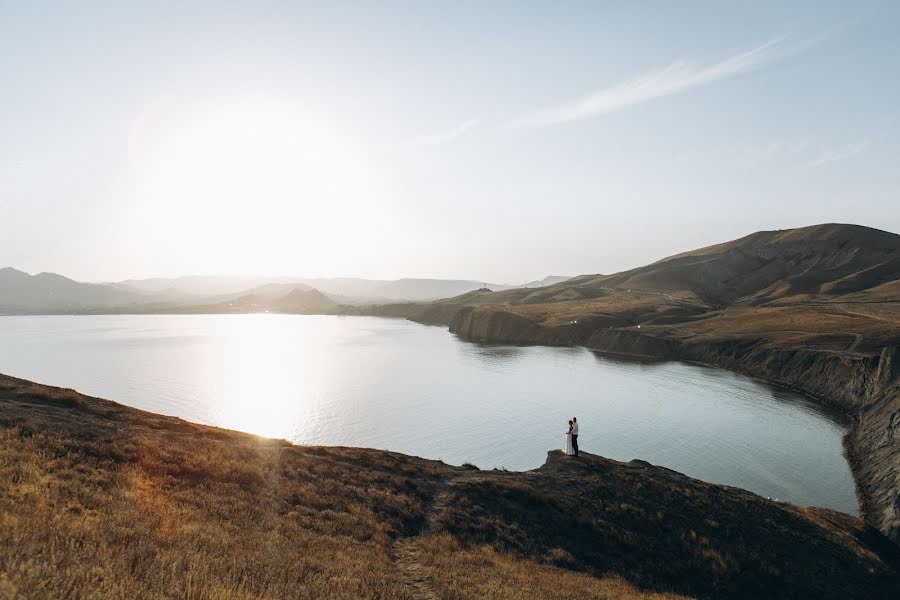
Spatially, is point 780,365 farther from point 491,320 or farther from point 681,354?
point 491,320

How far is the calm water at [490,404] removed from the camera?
50.2 meters

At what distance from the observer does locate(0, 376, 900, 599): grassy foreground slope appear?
32.0ft

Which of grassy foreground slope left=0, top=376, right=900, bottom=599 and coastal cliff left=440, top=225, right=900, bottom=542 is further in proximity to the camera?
coastal cliff left=440, top=225, right=900, bottom=542

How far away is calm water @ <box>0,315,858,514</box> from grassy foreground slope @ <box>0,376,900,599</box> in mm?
18607

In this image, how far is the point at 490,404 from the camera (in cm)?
7294

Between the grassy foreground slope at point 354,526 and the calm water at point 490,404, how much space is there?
18.6 meters

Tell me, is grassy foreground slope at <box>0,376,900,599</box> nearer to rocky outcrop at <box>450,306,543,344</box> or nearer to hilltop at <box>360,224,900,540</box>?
hilltop at <box>360,224,900,540</box>

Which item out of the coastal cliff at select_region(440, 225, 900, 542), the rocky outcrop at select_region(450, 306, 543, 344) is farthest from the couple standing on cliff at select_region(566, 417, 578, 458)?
the rocky outcrop at select_region(450, 306, 543, 344)

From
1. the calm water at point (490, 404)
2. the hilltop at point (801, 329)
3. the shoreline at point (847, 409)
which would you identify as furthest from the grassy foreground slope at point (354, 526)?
the calm water at point (490, 404)

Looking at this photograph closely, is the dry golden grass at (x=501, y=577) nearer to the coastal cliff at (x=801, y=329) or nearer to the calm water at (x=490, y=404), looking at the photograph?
the coastal cliff at (x=801, y=329)

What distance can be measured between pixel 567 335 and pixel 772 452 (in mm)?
98331

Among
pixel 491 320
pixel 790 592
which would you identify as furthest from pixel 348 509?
pixel 491 320

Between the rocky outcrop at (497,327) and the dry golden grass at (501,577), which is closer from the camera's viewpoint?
the dry golden grass at (501,577)

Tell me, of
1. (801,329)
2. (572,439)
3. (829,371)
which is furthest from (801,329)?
(572,439)
